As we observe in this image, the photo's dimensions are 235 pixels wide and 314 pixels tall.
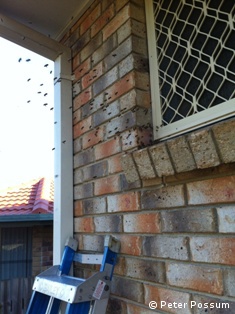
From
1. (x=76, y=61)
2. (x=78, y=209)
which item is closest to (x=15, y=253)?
(x=78, y=209)

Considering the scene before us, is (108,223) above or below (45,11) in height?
below

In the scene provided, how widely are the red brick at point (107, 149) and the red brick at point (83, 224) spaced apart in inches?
14.0

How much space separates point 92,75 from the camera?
172cm

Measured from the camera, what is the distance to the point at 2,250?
5836 mm

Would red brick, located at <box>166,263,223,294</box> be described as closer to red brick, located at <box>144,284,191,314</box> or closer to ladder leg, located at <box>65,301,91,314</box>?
red brick, located at <box>144,284,191,314</box>

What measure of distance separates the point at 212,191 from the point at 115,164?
1.86 feet

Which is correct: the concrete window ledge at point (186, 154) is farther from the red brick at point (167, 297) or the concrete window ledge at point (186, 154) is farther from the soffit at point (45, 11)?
the soffit at point (45, 11)

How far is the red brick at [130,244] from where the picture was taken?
4.09 feet

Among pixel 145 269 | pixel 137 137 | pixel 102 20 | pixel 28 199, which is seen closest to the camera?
pixel 145 269

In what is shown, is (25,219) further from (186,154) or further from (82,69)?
(186,154)

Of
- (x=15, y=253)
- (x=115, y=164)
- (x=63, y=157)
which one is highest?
(x=63, y=157)

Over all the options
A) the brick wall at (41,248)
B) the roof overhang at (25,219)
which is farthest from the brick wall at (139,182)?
the brick wall at (41,248)

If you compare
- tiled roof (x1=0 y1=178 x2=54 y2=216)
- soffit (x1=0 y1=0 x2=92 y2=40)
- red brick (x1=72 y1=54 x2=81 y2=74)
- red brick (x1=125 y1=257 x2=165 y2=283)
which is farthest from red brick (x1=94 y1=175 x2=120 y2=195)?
tiled roof (x1=0 y1=178 x2=54 y2=216)

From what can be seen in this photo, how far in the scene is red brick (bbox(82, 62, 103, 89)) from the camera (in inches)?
65.1
